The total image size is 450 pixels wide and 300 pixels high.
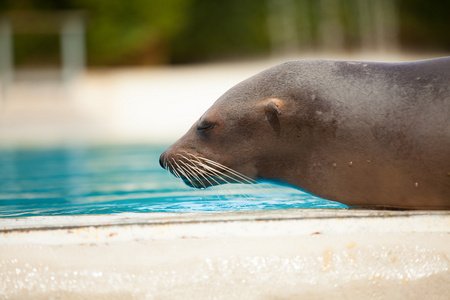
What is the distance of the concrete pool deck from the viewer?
2156mm

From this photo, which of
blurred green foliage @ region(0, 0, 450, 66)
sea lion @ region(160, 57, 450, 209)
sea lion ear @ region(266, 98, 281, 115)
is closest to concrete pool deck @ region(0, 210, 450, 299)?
sea lion @ region(160, 57, 450, 209)

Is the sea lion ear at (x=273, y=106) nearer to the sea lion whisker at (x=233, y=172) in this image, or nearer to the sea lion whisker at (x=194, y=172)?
the sea lion whisker at (x=233, y=172)

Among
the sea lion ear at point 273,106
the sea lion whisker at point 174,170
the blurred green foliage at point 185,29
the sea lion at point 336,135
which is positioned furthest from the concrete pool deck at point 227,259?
the blurred green foliage at point 185,29

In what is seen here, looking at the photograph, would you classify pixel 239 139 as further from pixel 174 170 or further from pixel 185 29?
pixel 185 29

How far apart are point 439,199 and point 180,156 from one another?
130 cm

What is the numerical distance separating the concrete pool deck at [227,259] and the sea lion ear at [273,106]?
31.8 inches

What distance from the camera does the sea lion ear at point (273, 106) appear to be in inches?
119

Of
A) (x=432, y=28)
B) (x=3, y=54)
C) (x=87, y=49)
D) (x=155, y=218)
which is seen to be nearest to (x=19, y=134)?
(x=3, y=54)

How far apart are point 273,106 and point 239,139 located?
28cm

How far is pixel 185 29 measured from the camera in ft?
103

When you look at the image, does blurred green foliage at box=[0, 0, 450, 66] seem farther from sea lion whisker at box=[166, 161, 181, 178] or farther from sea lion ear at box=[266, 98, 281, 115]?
sea lion ear at box=[266, 98, 281, 115]

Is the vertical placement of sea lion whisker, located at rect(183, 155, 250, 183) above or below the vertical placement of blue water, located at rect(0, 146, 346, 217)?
above

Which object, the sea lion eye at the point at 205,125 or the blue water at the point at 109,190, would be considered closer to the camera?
the sea lion eye at the point at 205,125

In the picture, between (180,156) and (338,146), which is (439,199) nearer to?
(338,146)
